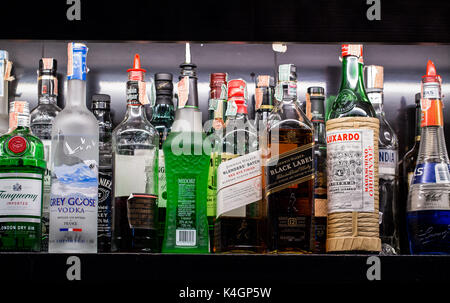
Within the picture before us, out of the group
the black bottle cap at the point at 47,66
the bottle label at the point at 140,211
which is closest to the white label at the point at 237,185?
the bottle label at the point at 140,211

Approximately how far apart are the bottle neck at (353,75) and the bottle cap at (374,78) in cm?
13

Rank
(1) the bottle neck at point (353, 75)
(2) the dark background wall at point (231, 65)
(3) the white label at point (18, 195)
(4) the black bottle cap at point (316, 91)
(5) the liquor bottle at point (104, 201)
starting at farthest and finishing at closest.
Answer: (2) the dark background wall at point (231, 65)
(4) the black bottle cap at point (316, 91)
(1) the bottle neck at point (353, 75)
(5) the liquor bottle at point (104, 201)
(3) the white label at point (18, 195)

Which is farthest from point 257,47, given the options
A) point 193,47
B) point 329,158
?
point 329,158

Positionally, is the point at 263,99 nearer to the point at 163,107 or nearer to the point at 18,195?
the point at 163,107

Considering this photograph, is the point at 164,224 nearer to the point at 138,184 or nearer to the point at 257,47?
the point at 138,184

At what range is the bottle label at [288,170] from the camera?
1297 millimetres

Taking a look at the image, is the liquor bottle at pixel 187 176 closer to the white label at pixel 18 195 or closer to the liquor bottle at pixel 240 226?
the liquor bottle at pixel 240 226

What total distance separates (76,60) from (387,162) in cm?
66

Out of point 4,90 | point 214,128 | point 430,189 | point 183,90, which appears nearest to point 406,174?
point 430,189

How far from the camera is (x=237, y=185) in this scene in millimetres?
1309

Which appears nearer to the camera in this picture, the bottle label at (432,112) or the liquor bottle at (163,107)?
the bottle label at (432,112)

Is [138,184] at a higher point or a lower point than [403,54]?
lower

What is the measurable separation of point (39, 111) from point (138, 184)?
0.36 meters
